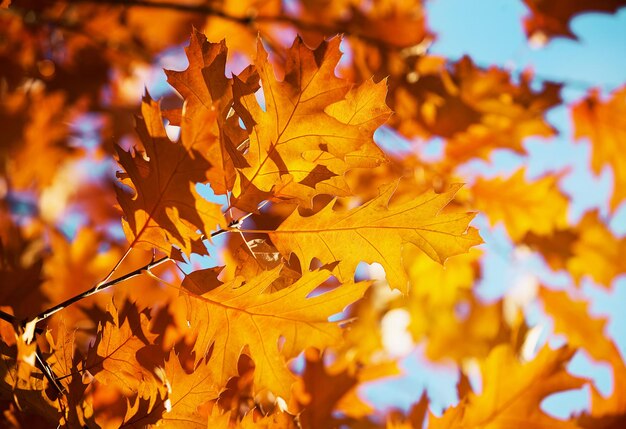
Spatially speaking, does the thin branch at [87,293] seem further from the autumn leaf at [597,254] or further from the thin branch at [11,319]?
the autumn leaf at [597,254]

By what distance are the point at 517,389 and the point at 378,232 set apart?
19.3 inches

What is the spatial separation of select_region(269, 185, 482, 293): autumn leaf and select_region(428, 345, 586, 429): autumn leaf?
35 centimetres

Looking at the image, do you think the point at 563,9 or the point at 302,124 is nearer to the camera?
the point at 302,124

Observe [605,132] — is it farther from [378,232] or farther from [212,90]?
[212,90]

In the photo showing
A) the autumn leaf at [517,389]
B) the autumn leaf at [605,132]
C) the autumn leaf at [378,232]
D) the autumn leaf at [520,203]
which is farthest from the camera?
the autumn leaf at [605,132]

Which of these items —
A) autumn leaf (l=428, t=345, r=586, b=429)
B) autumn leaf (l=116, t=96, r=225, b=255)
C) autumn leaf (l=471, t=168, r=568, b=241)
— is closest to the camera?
autumn leaf (l=116, t=96, r=225, b=255)

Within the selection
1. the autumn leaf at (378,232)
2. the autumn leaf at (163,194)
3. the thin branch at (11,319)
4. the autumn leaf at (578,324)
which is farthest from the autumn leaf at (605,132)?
the thin branch at (11,319)

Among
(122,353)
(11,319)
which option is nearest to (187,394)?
(122,353)

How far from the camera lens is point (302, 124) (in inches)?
28.0

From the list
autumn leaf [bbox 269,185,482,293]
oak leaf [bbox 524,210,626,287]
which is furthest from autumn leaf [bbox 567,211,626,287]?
autumn leaf [bbox 269,185,482,293]

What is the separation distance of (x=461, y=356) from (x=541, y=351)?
1.21 meters

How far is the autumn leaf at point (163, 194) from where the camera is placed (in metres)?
0.62

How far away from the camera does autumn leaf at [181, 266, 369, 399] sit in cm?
69

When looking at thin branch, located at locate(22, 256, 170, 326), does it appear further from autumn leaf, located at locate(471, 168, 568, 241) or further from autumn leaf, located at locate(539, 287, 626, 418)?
autumn leaf, located at locate(471, 168, 568, 241)
